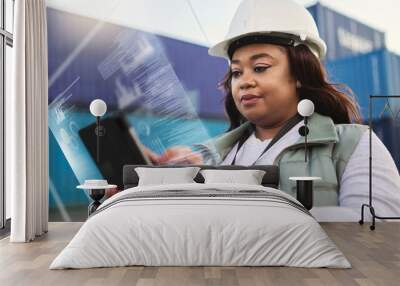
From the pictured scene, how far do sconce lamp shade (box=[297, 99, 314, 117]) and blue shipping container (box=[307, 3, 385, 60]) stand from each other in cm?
77

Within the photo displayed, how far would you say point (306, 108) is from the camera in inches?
243

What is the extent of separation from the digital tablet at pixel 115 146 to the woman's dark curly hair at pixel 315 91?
1201mm

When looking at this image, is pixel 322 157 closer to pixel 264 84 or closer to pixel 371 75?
pixel 264 84

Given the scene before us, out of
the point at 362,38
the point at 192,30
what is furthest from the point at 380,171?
the point at 192,30

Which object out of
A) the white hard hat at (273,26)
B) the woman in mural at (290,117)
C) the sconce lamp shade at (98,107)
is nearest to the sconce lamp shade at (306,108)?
the woman in mural at (290,117)

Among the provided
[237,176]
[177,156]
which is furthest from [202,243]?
[177,156]

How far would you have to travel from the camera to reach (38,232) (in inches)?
219

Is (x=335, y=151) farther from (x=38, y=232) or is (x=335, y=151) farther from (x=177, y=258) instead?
(x=38, y=232)

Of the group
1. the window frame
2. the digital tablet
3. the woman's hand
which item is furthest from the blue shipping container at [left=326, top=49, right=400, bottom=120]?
the window frame

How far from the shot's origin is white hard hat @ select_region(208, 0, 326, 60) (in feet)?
20.8

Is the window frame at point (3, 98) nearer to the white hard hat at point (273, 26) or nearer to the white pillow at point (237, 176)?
the white pillow at point (237, 176)

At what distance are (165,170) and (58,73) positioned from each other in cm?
187

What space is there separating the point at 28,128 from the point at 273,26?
305 cm

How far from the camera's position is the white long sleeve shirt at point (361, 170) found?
6289 mm
